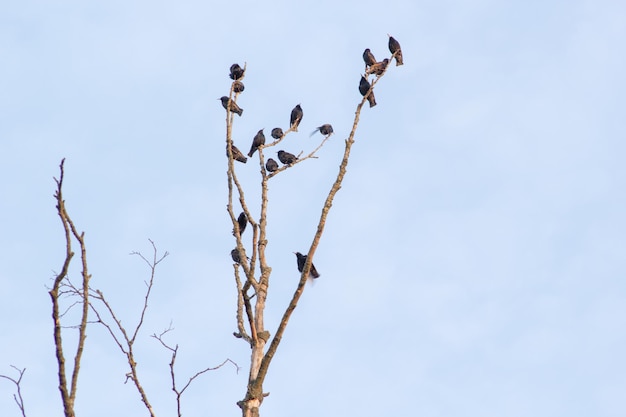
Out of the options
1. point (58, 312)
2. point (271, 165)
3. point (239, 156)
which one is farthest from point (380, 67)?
point (58, 312)

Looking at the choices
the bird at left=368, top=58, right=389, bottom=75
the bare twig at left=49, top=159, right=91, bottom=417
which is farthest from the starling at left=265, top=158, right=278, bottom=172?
the bare twig at left=49, top=159, right=91, bottom=417

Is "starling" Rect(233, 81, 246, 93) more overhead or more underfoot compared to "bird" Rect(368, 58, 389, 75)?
more underfoot

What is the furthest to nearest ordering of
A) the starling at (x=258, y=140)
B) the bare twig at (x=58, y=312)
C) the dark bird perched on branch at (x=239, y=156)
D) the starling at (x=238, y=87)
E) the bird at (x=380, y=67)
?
the starling at (x=258, y=140) → the dark bird perched on branch at (x=239, y=156) → the bird at (x=380, y=67) → the starling at (x=238, y=87) → the bare twig at (x=58, y=312)

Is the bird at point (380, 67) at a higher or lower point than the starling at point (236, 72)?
higher

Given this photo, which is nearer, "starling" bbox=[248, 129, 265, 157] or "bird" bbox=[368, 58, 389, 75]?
"bird" bbox=[368, 58, 389, 75]

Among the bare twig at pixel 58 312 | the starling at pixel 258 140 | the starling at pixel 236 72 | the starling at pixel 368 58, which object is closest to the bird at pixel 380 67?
the starling at pixel 368 58

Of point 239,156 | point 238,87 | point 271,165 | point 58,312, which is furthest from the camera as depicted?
point 271,165

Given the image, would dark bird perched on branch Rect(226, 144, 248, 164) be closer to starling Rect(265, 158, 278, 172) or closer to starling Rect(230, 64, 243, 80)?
starling Rect(265, 158, 278, 172)

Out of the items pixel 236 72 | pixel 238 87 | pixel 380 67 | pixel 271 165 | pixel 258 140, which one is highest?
pixel 258 140

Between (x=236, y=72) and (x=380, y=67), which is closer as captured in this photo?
(x=236, y=72)

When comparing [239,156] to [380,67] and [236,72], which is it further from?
[236,72]

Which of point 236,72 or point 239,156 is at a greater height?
point 239,156

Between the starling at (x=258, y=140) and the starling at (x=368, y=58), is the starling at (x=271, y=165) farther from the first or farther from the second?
the starling at (x=368, y=58)

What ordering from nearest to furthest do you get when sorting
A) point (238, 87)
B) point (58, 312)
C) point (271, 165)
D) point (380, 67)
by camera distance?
point (58, 312) < point (238, 87) < point (380, 67) < point (271, 165)
